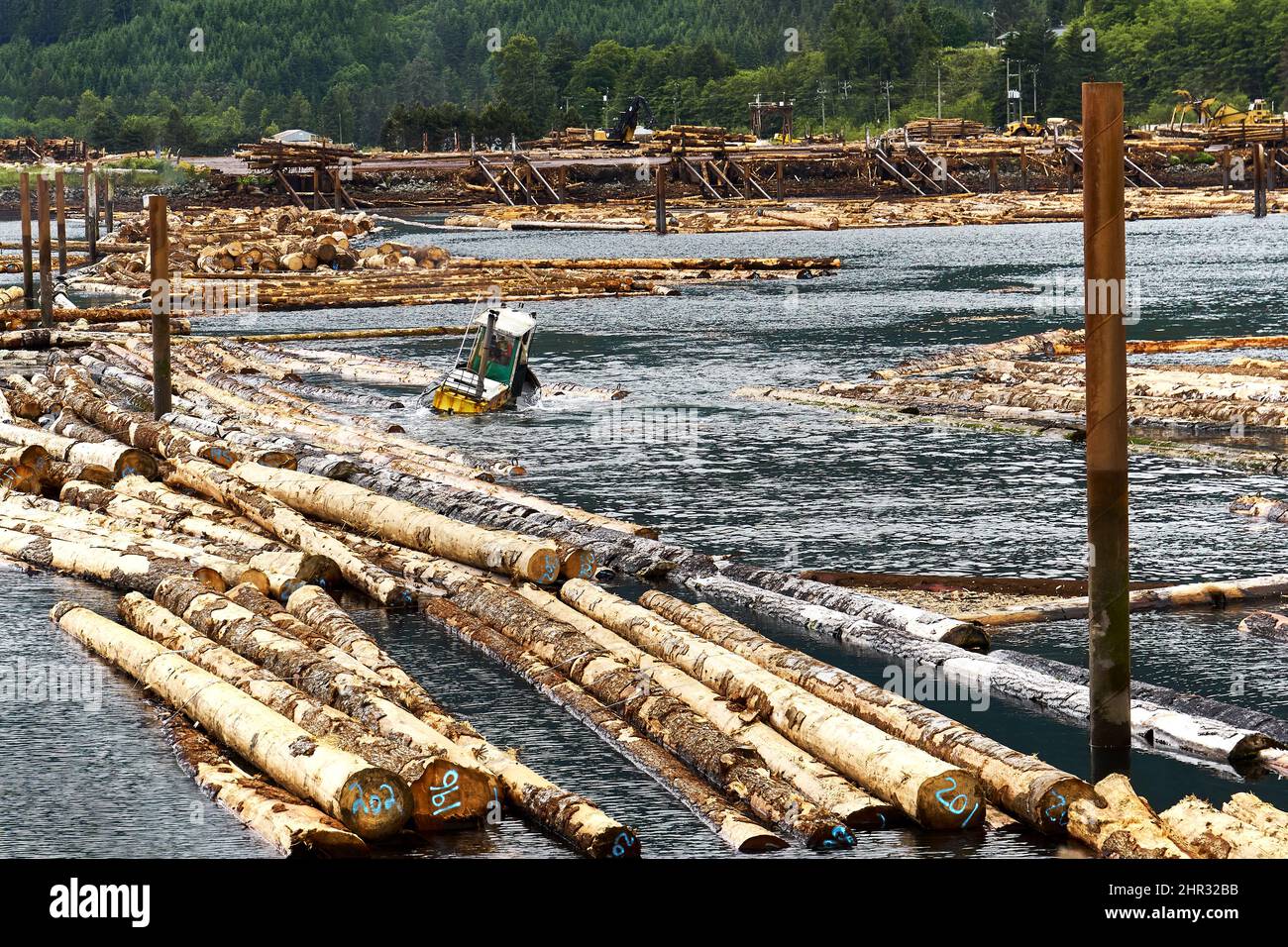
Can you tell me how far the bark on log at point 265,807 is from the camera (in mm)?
12508

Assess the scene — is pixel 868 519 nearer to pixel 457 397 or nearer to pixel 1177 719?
pixel 1177 719

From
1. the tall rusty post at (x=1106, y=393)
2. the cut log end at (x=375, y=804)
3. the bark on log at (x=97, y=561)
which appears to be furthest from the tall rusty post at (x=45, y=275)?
the tall rusty post at (x=1106, y=393)

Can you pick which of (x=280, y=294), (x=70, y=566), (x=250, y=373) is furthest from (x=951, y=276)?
(x=70, y=566)

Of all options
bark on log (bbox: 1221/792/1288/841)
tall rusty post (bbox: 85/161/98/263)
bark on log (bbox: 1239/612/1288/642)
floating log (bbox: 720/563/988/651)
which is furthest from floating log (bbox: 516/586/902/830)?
tall rusty post (bbox: 85/161/98/263)

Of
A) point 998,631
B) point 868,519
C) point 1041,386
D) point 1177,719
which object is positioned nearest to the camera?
point 1177,719

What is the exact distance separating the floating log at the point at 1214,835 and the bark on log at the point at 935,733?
82 centimetres

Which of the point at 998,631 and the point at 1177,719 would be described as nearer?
the point at 1177,719

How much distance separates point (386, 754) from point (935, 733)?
4.04 metres

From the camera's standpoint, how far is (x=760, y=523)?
24938 mm

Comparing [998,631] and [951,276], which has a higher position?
[951,276]

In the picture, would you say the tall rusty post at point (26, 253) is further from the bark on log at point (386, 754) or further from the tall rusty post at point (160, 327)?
the bark on log at point (386, 754)
